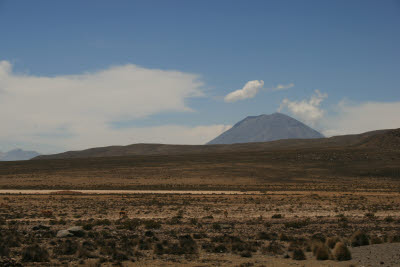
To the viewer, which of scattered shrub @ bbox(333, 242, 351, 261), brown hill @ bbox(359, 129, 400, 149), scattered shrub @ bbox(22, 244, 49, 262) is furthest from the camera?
brown hill @ bbox(359, 129, 400, 149)

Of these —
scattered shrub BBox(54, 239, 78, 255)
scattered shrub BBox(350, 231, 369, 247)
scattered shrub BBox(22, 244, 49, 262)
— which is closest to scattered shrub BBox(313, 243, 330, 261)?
scattered shrub BBox(350, 231, 369, 247)

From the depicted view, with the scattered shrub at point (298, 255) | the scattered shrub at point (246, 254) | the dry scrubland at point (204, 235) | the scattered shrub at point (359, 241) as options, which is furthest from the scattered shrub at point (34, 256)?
the scattered shrub at point (359, 241)

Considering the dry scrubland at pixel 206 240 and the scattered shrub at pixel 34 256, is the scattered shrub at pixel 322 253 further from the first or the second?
the scattered shrub at pixel 34 256

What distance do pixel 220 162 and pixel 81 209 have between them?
8149 cm

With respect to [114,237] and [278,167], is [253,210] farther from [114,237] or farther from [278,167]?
[278,167]

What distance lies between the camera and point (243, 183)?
249 feet

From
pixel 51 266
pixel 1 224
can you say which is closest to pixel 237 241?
pixel 51 266

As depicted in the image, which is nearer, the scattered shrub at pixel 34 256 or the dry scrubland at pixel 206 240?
the scattered shrub at pixel 34 256

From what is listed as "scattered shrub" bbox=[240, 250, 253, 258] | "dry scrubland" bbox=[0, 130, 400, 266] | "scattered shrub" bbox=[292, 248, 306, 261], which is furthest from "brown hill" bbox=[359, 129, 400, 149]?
"scattered shrub" bbox=[240, 250, 253, 258]

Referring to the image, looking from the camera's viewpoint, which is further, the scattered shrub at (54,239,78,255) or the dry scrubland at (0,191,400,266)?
the scattered shrub at (54,239,78,255)

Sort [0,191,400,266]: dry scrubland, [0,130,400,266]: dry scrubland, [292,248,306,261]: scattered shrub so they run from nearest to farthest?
[0,191,400,266]: dry scrubland
[0,130,400,266]: dry scrubland
[292,248,306,261]: scattered shrub

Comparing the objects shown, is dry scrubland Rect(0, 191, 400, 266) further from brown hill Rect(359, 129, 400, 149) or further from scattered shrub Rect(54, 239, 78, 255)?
brown hill Rect(359, 129, 400, 149)

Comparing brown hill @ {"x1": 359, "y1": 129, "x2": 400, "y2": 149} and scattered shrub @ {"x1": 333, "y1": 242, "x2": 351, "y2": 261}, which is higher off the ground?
brown hill @ {"x1": 359, "y1": 129, "x2": 400, "y2": 149}

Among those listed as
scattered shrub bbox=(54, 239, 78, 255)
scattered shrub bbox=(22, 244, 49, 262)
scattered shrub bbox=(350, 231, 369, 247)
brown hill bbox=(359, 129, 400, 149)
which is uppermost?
brown hill bbox=(359, 129, 400, 149)
